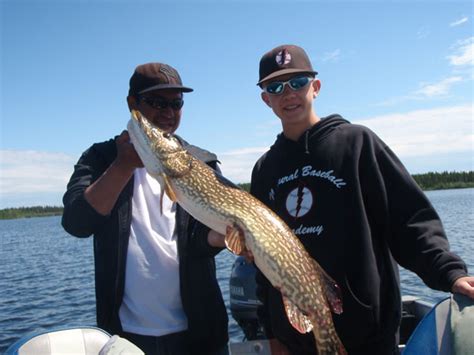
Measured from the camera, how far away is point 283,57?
3.07m

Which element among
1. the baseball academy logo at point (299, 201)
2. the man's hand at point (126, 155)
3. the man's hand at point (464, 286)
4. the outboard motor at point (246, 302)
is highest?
the man's hand at point (126, 155)

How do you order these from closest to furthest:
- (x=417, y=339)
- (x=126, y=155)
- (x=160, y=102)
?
(x=417, y=339) < (x=126, y=155) < (x=160, y=102)

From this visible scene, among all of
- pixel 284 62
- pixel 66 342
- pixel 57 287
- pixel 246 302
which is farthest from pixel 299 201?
pixel 57 287

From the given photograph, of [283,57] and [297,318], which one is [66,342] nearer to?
[297,318]

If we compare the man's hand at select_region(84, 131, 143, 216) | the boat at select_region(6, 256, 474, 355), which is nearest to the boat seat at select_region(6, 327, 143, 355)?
the boat at select_region(6, 256, 474, 355)

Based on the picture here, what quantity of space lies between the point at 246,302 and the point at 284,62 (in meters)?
3.68

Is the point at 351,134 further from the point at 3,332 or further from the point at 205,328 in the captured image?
the point at 3,332

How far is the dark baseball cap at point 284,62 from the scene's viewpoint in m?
3.01

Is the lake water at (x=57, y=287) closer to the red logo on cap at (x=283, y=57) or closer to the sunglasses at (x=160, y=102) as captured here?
the sunglasses at (x=160, y=102)

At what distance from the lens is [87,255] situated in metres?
21.3

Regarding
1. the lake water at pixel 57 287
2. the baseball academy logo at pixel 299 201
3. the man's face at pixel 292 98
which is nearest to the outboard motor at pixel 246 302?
the lake water at pixel 57 287

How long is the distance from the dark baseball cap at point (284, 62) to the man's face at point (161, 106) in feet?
2.18

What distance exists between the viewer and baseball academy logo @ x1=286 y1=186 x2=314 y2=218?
9.39 ft

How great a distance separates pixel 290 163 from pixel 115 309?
1618 millimetres
